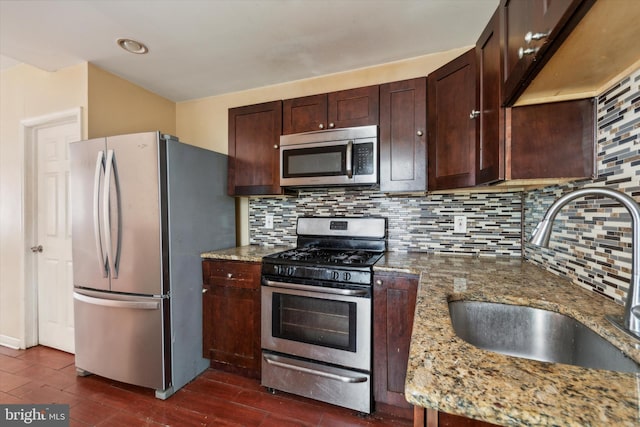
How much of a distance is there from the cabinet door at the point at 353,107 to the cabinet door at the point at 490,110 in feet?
2.27

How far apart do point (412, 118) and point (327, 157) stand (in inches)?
25.3

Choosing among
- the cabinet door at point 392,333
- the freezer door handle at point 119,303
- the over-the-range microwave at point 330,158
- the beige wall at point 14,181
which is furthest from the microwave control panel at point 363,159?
the beige wall at point 14,181

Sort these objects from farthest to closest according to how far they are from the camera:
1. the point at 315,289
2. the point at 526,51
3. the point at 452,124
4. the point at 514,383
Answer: the point at 315,289, the point at 452,124, the point at 526,51, the point at 514,383

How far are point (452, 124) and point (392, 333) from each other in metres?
1.31

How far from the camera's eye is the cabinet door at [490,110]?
118 cm

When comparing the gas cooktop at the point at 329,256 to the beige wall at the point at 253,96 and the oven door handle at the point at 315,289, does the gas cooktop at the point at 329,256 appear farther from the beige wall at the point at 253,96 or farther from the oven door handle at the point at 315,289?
the beige wall at the point at 253,96

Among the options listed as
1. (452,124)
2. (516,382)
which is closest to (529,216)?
(452,124)

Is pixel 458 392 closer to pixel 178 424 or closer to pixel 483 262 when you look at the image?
pixel 483 262

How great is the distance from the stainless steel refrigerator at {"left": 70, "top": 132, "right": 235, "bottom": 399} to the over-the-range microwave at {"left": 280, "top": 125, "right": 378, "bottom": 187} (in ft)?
2.41

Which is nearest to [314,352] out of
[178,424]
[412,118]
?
[178,424]

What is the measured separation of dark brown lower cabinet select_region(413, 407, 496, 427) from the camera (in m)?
0.53

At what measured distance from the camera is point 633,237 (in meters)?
0.71

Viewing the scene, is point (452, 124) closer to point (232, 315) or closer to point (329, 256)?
point (329, 256)

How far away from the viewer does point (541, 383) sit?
1.68 ft
